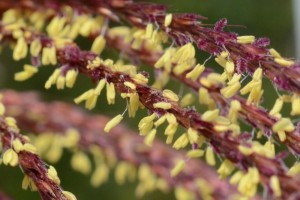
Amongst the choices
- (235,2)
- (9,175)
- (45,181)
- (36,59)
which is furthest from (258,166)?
(235,2)

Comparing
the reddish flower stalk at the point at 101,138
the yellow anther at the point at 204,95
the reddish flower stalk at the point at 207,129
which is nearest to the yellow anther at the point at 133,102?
the reddish flower stalk at the point at 207,129

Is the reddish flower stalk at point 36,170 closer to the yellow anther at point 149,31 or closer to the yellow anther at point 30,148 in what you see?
the yellow anther at point 30,148

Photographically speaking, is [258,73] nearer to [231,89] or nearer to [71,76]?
[231,89]

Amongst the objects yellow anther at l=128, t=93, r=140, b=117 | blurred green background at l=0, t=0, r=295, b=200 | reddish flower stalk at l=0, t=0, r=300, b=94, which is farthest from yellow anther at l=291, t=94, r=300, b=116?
blurred green background at l=0, t=0, r=295, b=200

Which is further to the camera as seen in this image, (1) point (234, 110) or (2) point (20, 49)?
(2) point (20, 49)

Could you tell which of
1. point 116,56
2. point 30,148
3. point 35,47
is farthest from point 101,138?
point 116,56

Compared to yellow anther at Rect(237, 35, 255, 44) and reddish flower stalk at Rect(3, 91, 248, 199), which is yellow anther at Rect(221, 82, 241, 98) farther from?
reddish flower stalk at Rect(3, 91, 248, 199)
